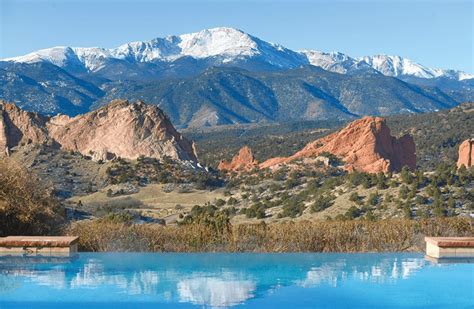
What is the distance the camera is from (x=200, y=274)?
962 cm

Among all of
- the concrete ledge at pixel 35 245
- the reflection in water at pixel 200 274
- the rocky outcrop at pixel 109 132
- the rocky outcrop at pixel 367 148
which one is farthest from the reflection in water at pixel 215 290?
the rocky outcrop at pixel 109 132

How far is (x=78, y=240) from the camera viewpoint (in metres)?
11.7

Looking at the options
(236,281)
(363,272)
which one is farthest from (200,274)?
(363,272)

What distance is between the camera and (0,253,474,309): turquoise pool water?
26.0 ft

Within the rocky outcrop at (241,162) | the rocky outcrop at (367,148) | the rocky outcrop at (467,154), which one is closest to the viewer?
the rocky outcrop at (467,154)

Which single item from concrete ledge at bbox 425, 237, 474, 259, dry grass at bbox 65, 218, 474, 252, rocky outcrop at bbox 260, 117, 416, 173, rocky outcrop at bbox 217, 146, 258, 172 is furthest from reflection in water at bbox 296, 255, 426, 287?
rocky outcrop at bbox 217, 146, 258, 172

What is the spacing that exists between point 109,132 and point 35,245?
129 feet

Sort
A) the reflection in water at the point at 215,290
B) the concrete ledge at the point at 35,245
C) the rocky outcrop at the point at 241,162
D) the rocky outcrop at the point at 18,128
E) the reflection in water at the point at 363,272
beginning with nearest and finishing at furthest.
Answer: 1. the reflection in water at the point at 215,290
2. the reflection in water at the point at 363,272
3. the concrete ledge at the point at 35,245
4. the rocky outcrop at the point at 18,128
5. the rocky outcrop at the point at 241,162

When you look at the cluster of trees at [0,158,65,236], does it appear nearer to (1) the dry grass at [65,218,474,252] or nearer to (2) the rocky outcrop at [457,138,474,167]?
(1) the dry grass at [65,218,474,252]

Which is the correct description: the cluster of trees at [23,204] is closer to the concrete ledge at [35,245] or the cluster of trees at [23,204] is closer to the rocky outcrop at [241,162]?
the concrete ledge at [35,245]

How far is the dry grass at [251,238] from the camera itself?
1215 centimetres

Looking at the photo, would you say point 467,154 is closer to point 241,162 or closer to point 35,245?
point 241,162

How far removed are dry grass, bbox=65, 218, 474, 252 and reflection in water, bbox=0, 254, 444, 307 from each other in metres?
0.82

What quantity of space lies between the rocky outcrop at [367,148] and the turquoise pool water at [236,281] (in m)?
33.4
